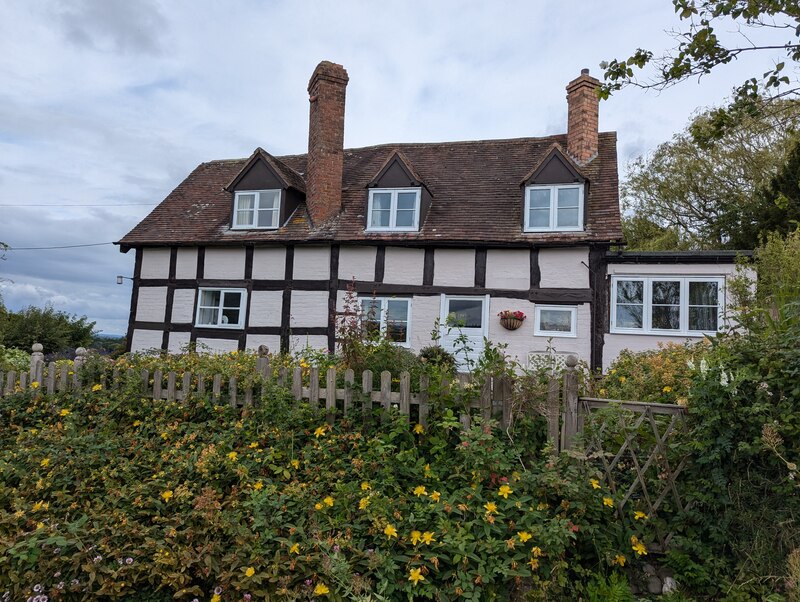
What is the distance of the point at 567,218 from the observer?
1269 cm

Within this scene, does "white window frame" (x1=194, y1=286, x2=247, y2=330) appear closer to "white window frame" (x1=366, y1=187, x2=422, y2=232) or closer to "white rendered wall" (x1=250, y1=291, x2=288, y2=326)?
"white rendered wall" (x1=250, y1=291, x2=288, y2=326)

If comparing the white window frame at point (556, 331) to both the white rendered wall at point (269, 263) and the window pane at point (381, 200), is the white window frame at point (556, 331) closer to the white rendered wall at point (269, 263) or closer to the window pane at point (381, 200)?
the window pane at point (381, 200)

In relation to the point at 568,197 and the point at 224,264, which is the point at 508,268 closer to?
the point at 568,197

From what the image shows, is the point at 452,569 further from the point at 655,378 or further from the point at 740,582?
the point at 655,378

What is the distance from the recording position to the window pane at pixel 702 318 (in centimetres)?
1202

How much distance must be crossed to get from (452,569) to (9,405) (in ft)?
19.3

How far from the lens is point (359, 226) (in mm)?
13680

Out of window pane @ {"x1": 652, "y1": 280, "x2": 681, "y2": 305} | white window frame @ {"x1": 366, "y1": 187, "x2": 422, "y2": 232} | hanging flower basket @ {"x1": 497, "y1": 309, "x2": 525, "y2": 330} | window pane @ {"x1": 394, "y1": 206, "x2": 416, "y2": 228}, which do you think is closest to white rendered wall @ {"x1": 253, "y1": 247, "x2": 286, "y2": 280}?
white window frame @ {"x1": 366, "y1": 187, "x2": 422, "y2": 232}

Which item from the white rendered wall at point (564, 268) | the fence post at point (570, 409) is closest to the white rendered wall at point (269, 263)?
the white rendered wall at point (564, 268)

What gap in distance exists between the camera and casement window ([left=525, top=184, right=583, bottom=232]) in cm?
1262

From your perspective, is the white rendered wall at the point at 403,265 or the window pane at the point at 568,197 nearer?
the window pane at the point at 568,197

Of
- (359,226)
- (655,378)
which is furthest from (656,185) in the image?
(655,378)

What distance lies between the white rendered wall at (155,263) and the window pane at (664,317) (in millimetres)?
13258

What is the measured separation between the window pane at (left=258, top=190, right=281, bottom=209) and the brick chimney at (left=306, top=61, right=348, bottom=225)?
34.4 inches
